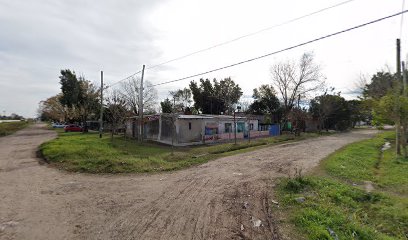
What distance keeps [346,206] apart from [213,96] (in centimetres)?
4016

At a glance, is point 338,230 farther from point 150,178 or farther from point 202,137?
point 202,137

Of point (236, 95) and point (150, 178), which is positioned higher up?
point (236, 95)

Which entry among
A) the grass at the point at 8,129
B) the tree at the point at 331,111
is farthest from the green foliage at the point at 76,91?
the tree at the point at 331,111

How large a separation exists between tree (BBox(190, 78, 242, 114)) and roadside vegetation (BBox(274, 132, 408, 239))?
36516 millimetres

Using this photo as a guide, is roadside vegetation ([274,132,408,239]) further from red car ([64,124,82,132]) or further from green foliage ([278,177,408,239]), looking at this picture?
red car ([64,124,82,132])

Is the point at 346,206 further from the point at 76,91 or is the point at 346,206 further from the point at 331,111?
the point at 76,91

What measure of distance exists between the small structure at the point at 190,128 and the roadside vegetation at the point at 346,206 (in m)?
12.6

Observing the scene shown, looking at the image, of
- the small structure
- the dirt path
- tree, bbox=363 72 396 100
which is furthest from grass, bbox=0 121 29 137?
tree, bbox=363 72 396 100

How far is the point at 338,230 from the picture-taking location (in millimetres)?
5508

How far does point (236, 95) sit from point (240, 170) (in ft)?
128

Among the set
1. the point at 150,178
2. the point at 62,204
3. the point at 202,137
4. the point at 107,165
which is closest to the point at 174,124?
the point at 202,137

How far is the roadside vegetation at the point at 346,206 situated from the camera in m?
5.54

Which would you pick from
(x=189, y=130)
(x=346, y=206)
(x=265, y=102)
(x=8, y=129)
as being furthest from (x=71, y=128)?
(x=346, y=206)

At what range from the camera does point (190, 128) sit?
23.8 metres
